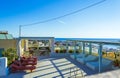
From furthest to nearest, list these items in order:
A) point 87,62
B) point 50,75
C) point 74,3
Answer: point 74,3 < point 87,62 < point 50,75

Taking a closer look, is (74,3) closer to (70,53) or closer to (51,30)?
(70,53)

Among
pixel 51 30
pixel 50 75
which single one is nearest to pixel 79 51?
pixel 50 75

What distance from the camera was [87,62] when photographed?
1590 centimetres

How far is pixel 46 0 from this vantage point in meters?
17.4

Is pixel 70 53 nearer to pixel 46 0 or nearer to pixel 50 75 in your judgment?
pixel 46 0

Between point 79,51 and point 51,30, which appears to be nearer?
point 79,51

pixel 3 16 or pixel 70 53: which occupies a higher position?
pixel 3 16

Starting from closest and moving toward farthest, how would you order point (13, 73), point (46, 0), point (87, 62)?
point (13, 73) < point (87, 62) < point (46, 0)

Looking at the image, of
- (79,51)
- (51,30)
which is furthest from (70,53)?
(51,30)

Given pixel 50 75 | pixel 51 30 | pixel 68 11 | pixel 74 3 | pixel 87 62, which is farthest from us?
pixel 51 30

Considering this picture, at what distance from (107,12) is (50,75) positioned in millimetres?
8497

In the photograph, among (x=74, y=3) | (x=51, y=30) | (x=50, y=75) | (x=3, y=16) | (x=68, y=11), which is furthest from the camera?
(x=51, y=30)

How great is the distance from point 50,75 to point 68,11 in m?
10.4

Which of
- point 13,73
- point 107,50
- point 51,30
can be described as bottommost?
point 13,73
